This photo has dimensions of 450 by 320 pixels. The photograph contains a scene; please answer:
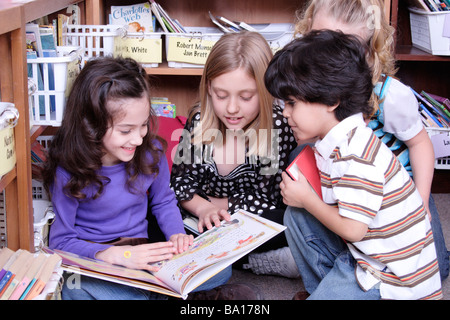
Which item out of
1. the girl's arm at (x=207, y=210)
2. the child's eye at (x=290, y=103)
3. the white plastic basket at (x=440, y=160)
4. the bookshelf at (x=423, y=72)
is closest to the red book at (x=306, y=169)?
the child's eye at (x=290, y=103)

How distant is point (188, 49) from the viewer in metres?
1.88

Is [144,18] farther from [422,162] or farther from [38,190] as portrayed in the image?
[422,162]

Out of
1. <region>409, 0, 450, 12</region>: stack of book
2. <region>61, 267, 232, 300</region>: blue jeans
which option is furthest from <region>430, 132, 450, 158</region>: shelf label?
<region>61, 267, 232, 300</region>: blue jeans

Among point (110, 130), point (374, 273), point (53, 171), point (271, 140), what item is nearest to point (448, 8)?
point (271, 140)

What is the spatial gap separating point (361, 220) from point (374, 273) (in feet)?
0.47

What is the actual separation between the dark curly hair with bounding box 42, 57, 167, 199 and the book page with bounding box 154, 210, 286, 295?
0.83ft

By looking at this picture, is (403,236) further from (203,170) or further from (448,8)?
(448,8)

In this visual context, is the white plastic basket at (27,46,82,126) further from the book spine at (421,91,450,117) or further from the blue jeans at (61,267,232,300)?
the book spine at (421,91,450,117)

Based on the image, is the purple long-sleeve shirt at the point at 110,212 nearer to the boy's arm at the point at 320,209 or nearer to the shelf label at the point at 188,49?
the boy's arm at the point at 320,209

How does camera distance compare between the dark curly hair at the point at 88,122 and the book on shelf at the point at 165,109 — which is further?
the book on shelf at the point at 165,109

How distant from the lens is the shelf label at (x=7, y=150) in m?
0.79

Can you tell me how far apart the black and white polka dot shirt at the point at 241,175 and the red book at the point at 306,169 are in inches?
11.1

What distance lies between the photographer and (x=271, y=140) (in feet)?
4.66

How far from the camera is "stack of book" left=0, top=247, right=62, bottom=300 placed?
78cm
